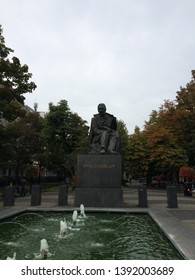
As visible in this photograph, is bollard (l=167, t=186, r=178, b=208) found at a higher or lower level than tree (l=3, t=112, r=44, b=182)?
lower

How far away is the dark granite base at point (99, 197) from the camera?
49.4 feet

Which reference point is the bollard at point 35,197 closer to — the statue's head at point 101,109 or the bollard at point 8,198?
the bollard at point 8,198

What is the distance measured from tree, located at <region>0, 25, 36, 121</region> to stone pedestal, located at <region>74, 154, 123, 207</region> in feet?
27.2

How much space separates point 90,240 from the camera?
7730 mm

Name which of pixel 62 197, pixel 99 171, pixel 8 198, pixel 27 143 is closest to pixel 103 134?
pixel 99 171

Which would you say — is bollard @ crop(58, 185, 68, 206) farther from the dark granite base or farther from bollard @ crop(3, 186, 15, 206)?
bollard @ crop(3, 186, 15, 206)

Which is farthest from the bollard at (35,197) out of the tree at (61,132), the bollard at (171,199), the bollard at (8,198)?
the tree at (61,132)

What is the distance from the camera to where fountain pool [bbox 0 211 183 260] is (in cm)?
639

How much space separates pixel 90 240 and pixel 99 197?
741cm

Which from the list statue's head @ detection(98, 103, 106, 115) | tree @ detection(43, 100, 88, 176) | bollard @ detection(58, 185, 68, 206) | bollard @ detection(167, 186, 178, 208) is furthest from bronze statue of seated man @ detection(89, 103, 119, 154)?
tree @ detection(43, 100, 88, 176)

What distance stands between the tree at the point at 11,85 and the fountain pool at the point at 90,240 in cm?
1098

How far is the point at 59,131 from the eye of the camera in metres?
49.7

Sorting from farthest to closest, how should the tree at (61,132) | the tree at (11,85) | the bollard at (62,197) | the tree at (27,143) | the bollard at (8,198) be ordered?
the tree at (61,132) < the tree at (27,143) < the tree at (11,85) < the bollard at (62,197) < the bollard at (8,198)

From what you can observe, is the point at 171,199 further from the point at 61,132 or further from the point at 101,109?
the point at 61,132
